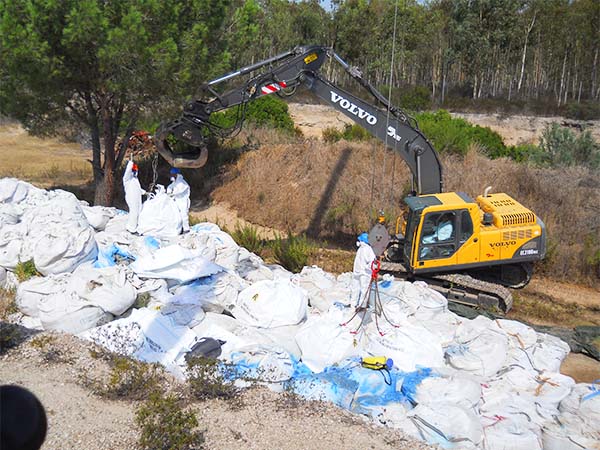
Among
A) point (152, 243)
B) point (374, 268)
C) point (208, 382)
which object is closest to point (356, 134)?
point (152, 243)

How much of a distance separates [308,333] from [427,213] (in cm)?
300

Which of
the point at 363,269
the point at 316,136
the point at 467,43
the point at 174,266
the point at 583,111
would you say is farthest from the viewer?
the point at 467,43

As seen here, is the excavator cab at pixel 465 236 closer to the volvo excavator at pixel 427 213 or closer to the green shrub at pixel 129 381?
the volvo excavator at pixel 427 213

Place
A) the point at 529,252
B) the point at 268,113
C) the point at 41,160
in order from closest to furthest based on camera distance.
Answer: the point at 529,252, the point at 41,160, the point at 268,113

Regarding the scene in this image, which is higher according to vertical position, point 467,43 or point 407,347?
point 467,43

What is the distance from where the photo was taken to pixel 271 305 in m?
7.66

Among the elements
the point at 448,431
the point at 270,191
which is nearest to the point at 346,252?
the point at 270,191

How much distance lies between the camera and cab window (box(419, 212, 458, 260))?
9.27 m

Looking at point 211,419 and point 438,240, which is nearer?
point 211,419

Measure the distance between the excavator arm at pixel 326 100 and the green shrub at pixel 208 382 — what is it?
519 centimetres

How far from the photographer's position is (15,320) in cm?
727

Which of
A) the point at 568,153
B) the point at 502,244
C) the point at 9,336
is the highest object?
the point at 568,153

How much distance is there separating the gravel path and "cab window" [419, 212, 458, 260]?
441 cm

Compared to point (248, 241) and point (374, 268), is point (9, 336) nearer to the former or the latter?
point (374, 268)
